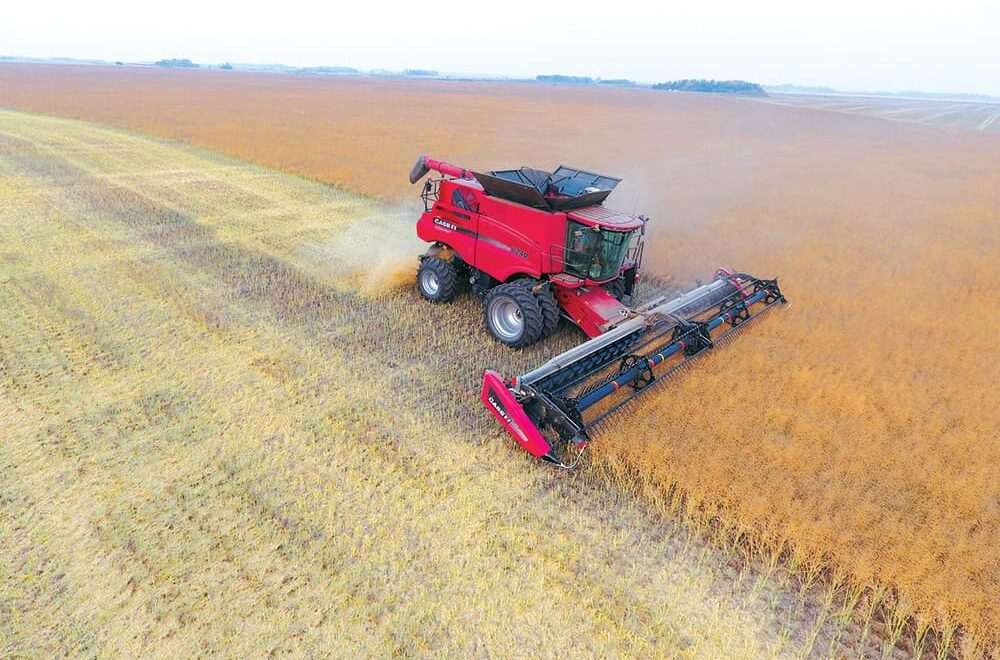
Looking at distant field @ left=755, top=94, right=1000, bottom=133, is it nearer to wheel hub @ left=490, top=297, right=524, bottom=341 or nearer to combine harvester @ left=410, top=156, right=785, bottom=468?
combine harvester @ left=410, top=156, right=785, bottom=468

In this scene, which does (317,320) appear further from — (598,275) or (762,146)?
(762,146)

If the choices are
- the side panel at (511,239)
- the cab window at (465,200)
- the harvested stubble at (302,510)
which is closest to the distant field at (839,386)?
the harvested stubble at (302,510)

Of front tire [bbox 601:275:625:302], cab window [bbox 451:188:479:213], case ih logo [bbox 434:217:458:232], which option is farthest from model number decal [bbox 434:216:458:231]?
front tire [bbox 601:275:625:302]

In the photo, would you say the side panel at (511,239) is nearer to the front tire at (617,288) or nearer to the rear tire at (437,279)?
the rear tire at (437,279)

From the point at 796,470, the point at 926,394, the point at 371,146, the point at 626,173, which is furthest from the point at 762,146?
the point at 796,470

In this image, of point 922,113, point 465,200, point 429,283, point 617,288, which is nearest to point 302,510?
point 429,283

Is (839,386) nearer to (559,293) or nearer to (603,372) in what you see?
(603,372)

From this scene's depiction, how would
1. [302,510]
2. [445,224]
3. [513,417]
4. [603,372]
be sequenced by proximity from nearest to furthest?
[302,510], [513,417], [603,372], [445,224]

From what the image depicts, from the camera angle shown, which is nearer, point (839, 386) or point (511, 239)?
point (839, 386)
